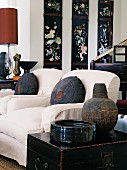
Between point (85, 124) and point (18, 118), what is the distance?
87 centimetres

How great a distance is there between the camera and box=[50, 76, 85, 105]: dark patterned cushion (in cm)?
322

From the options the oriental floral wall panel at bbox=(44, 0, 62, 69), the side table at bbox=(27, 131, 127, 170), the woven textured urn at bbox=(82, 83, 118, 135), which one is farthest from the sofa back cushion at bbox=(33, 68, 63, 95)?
the side table at bbox=(27, 131, 127, 170)

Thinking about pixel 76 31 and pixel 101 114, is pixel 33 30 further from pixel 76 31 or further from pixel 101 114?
pixel 101 114

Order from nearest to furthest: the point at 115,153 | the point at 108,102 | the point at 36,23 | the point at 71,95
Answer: the point at 115,153, the point at 108,102, the point at 71,95, the point at 36,23

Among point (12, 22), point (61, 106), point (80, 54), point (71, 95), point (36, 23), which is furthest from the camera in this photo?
point (80, 54)

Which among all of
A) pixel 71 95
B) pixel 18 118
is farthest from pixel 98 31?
pixel 18 118

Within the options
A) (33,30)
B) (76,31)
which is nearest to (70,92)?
(33,30)

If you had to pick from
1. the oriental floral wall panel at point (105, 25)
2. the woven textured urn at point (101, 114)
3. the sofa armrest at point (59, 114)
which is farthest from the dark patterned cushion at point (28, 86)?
the oriental floral wall panel at point (105, 25)

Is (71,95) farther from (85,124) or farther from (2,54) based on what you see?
(2,54)

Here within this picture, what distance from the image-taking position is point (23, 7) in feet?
17.3

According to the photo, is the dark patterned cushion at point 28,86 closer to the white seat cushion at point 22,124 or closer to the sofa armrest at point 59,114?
the white seat cushion at point 22,124

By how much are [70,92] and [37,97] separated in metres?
0.59

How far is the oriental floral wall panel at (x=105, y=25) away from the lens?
581 centimetres

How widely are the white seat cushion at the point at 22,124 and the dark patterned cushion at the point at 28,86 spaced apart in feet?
2.50
